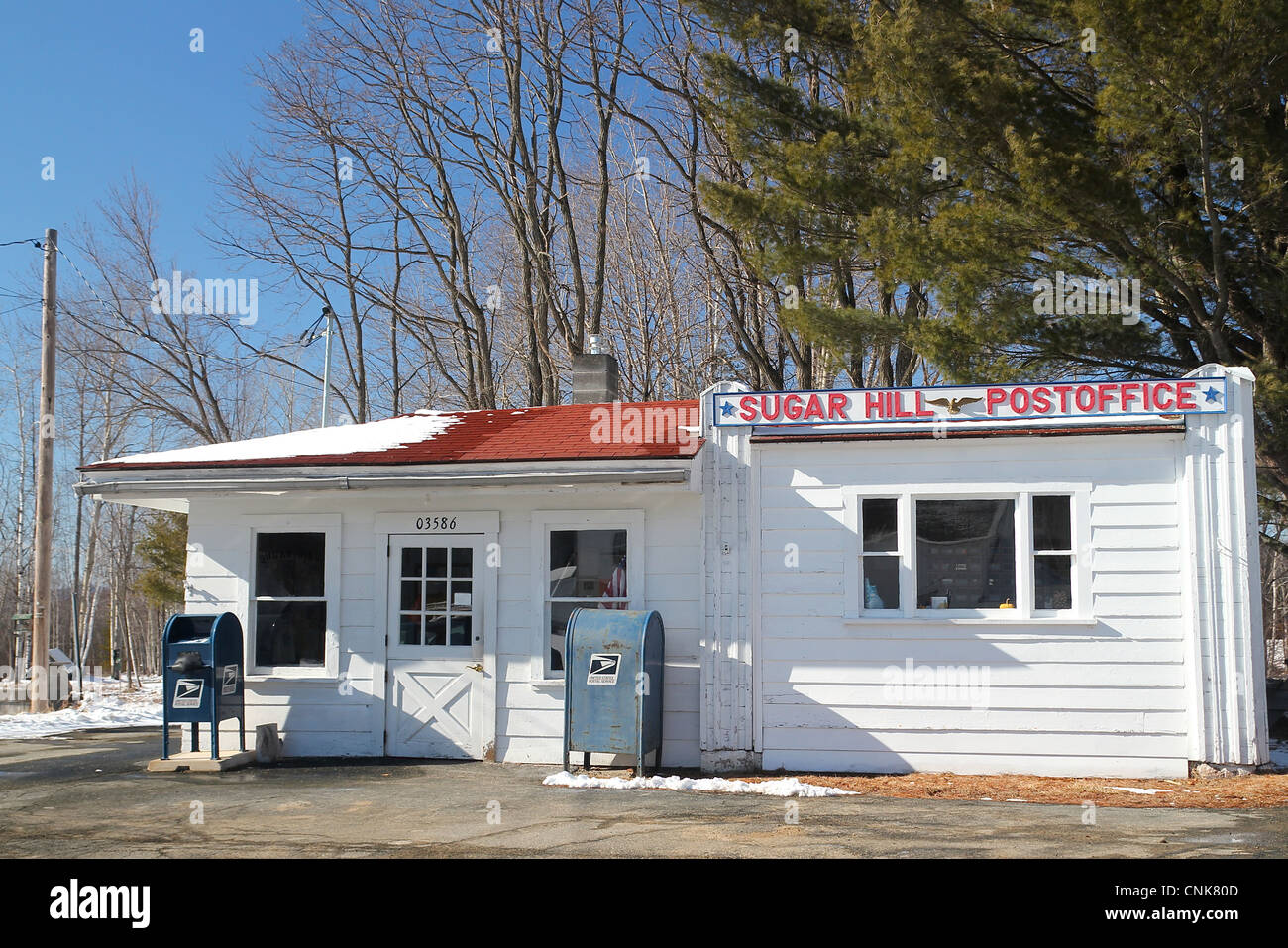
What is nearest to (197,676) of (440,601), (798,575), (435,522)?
(440,601)

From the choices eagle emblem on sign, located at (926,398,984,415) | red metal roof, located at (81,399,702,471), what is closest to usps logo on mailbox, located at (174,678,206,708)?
red metal roof, located at (81,399,702,471)

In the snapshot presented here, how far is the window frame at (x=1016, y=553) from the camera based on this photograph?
10.2 metres

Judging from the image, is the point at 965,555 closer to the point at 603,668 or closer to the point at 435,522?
the point at 603,668

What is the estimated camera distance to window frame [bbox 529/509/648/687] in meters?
11.0

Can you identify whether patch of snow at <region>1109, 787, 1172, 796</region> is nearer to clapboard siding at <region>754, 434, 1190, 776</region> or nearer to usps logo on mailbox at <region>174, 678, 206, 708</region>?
clapboard siding at <region>754, 434, 1190, 776</region>

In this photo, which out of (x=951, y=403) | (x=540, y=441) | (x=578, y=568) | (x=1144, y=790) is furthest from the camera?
(x=540, y=441)

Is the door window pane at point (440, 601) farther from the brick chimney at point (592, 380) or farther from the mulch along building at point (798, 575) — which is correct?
the brick chimney at point (592, 380)

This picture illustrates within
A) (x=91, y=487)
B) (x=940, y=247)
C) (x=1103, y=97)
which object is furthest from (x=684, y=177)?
(x=91, y=487)

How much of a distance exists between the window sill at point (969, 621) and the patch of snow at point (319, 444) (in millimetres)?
5129

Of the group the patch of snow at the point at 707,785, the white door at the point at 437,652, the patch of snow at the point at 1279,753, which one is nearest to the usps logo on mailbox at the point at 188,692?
the white door at the point at 437,652

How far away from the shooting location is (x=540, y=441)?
38.0ft

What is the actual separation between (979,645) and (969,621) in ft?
0.80

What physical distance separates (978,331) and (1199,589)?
16.5 feet
